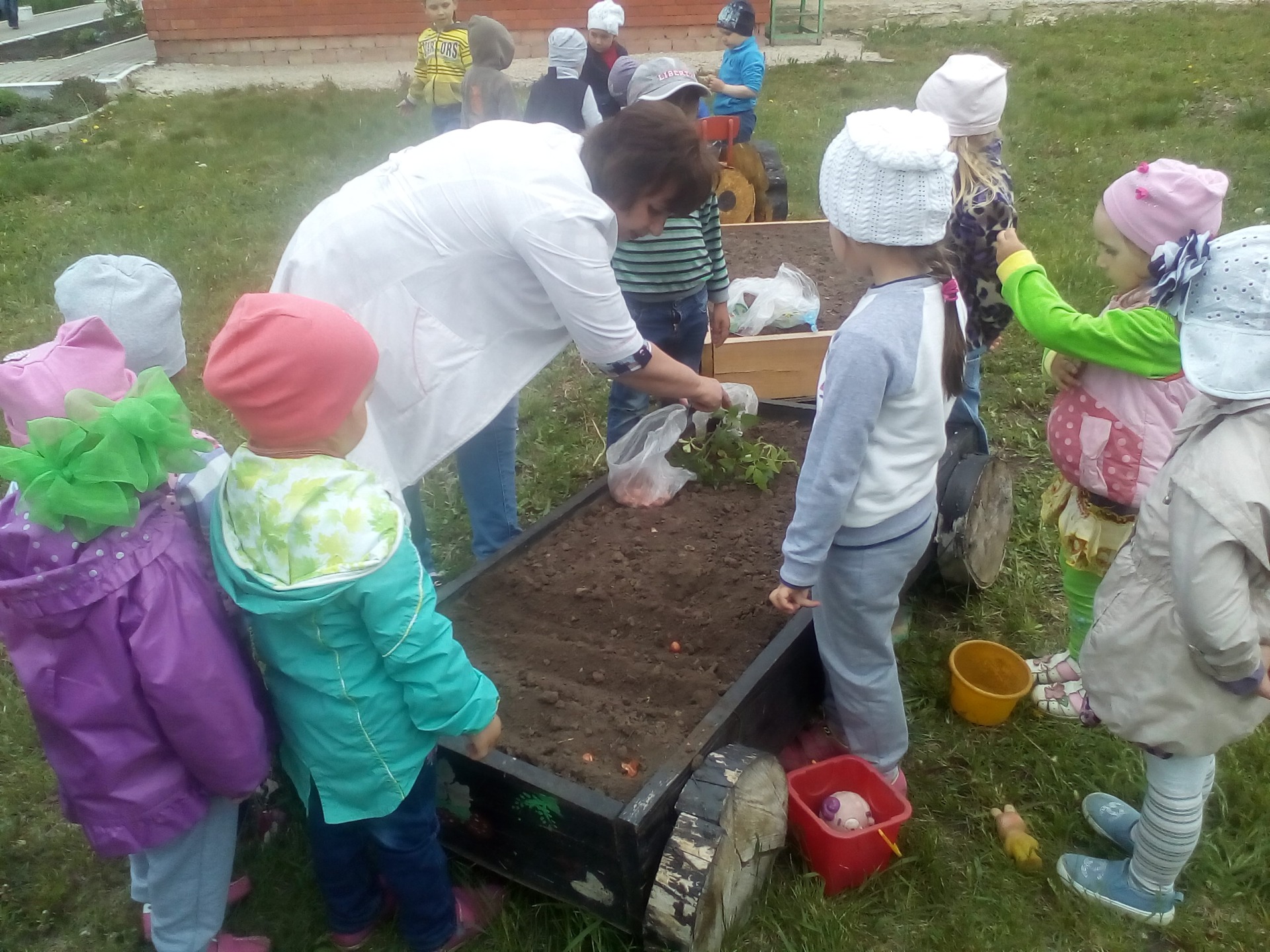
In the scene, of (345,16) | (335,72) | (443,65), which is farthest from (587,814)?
(345,16)

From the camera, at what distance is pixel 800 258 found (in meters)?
5.56

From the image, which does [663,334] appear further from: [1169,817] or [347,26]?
[347,26]

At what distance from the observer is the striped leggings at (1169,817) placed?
2.05 m

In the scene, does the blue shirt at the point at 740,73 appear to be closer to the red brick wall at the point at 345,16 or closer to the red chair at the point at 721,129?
the red chair at the point at 721,129

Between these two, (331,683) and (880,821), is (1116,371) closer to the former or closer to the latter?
(880,821)

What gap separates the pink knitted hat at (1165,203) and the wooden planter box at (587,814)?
1267 mm

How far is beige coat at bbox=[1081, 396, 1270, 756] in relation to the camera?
1.66 m

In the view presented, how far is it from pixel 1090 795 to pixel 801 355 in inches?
88.9

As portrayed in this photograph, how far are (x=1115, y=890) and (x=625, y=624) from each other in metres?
1.39

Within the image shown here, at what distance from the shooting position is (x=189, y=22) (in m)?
13.4

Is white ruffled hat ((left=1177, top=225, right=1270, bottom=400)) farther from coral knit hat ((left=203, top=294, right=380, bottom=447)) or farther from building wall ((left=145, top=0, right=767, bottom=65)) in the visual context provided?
building wall ((left=145, top=0, right=767, bottom=65))

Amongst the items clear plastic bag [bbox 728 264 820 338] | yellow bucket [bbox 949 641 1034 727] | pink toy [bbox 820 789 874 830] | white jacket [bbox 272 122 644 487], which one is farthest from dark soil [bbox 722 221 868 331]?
pink toy [bbox 820 789 874 830]

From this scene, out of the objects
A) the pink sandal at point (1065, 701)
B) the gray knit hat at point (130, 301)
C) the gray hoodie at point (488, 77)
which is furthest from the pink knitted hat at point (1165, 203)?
the gray hoodie at point (488, 77)

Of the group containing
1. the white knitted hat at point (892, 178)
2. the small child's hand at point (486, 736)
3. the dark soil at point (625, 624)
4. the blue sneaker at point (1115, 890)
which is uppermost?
the white knitted hat at point (892, 178)
